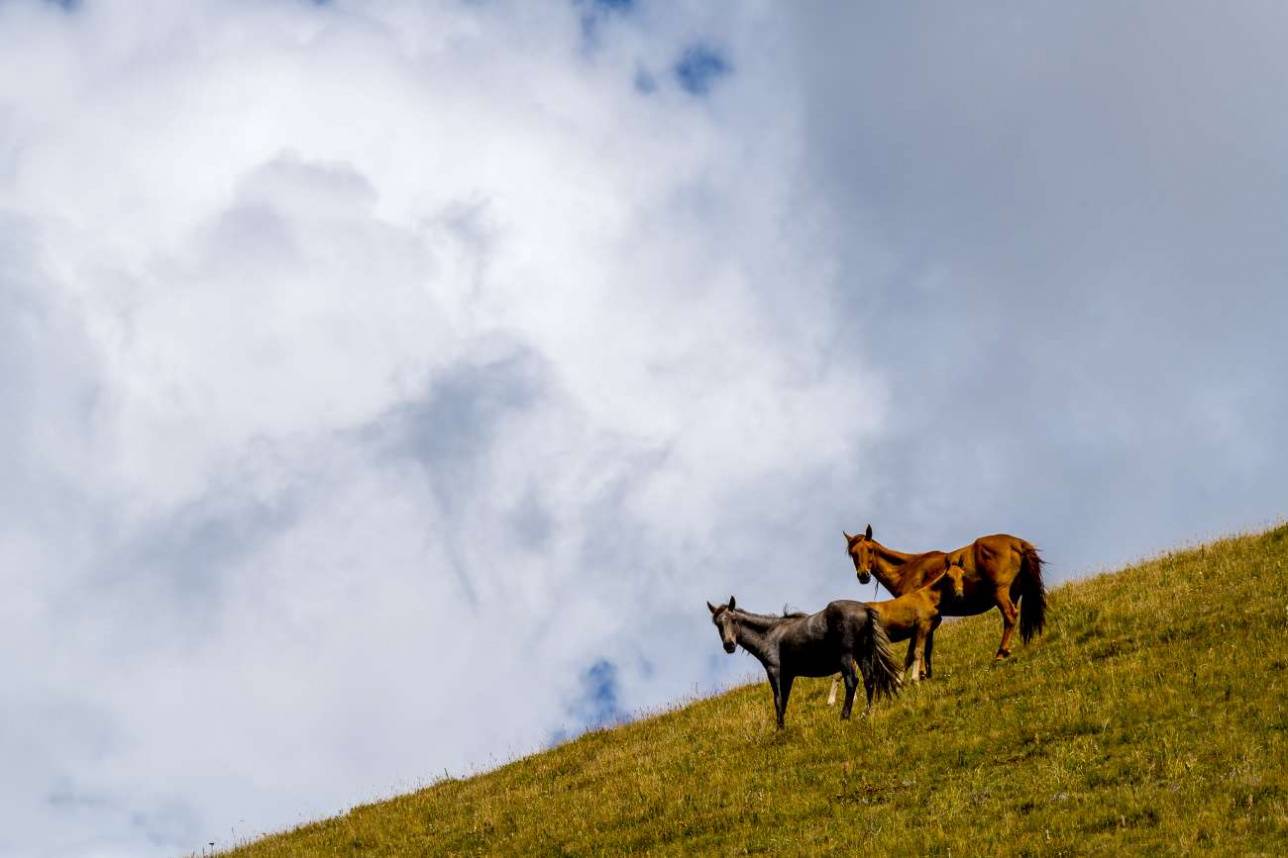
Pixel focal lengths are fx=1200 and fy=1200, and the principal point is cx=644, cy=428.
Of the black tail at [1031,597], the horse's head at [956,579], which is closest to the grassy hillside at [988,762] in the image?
the black tail at [1031,597]

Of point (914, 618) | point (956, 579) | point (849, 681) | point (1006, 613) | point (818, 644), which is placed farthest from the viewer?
point (956, 579)

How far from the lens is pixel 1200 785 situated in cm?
1430

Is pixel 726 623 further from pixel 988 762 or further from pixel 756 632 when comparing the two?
pixel 988 762

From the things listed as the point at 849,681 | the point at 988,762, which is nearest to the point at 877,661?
the point at 849,681

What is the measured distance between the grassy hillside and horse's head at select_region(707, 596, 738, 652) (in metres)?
1.86

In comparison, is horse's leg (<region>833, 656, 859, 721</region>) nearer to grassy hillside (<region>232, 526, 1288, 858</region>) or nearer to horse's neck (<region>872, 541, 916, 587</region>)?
grassy hillside (<region>232, 526, 1288, 858</region>)

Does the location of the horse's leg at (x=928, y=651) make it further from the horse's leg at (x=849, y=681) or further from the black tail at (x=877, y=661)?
the horse's leg at (x=849, y=681)

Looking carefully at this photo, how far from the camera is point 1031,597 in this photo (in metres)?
23.2

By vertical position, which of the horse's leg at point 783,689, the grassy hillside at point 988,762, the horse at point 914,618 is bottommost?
the grassy hillside at point 988,762

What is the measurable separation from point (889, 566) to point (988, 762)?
8956 millimetres

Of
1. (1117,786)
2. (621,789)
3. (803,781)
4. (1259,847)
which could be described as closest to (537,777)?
(621,789)

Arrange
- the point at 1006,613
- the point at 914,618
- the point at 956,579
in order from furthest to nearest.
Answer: the point at 956,579 < the point at 1006,613 < the point at 914,618

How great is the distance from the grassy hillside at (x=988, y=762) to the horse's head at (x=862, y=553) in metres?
2.22

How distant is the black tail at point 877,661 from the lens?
69.3 feet
